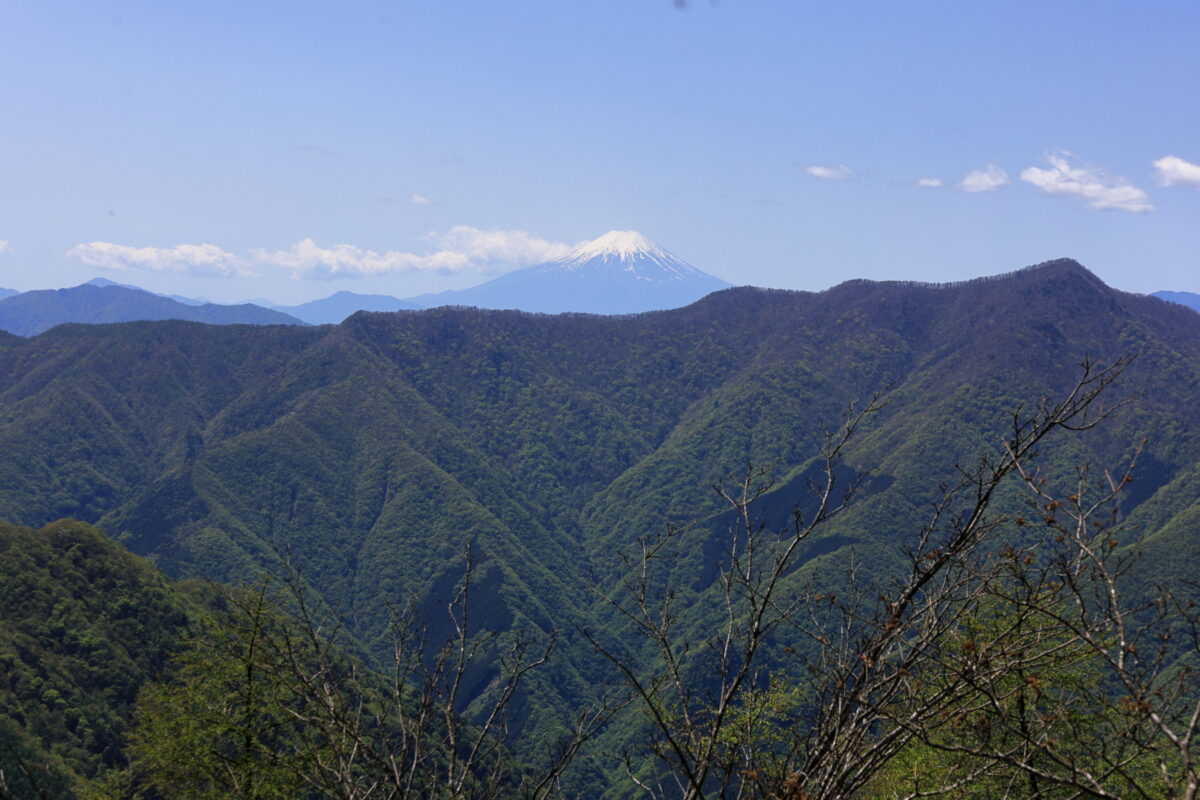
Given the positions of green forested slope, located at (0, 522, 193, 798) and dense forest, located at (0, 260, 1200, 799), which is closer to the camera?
dense forest, located at (0, 260, 1200, 799)

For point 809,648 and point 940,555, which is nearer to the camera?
point 940,555

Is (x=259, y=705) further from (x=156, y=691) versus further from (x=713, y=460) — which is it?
(x=713, y=460)

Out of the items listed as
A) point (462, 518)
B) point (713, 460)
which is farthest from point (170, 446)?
point (713, 460)

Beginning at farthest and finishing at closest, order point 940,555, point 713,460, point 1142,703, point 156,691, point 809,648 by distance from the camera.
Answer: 1. point 713,460
2. point 809,648
3. point 156,691
4. point 940,555
5. point 1142,703

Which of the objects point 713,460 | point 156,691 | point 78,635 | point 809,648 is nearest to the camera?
point 156,691

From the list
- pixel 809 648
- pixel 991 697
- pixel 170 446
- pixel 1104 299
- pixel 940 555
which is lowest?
pixel 809 648

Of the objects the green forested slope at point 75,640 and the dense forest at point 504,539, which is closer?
the dense forest at point 504,539

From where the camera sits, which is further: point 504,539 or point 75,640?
point 504,539

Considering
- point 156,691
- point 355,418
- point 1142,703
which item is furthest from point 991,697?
point 355,418

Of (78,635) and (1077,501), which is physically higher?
(1077,501)

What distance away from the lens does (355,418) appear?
572ft

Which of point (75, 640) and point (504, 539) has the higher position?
point (75, 640)

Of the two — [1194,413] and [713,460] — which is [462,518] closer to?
[713,460]

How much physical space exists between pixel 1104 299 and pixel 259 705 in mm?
214772
